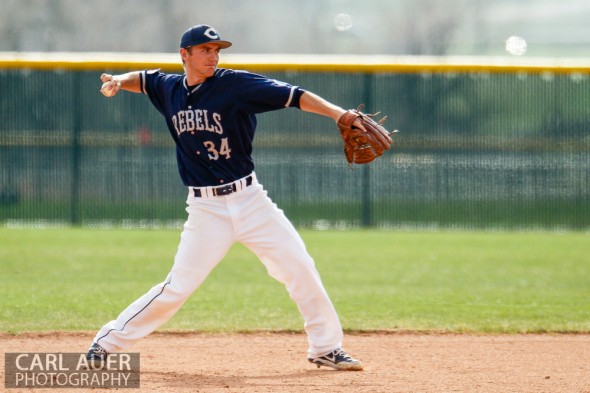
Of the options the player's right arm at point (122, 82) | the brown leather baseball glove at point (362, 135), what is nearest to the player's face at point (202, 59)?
the player's right arm at point (122, 82)

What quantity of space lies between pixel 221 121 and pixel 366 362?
5.51 feet

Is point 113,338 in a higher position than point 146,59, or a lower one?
lower

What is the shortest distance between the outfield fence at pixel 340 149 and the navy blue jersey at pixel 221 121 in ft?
31.8

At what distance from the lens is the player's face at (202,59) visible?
203 inches

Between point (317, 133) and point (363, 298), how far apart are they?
724 centimetres

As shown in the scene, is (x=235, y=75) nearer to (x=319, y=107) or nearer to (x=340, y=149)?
(x=319, y=107)

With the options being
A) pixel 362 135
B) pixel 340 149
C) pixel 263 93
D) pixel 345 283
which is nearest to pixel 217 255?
pixel 263 93

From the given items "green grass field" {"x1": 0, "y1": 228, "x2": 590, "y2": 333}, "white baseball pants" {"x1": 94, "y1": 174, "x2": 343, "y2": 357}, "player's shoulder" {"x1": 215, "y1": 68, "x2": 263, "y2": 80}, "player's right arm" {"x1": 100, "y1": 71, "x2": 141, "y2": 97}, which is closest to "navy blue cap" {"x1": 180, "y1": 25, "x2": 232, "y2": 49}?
"player's shoulder" {"x1": 215, "y1": 68, "x2": 263, "y2": 80}

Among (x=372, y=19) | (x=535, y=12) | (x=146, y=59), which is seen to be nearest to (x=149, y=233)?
(x=146, y=59)

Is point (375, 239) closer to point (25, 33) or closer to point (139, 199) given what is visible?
point (139, 199)

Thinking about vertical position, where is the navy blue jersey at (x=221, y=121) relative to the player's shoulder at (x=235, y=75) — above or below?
below

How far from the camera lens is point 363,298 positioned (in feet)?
26.9

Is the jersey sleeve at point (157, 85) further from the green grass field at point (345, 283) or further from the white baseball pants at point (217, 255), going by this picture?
the green grass field at point (345, 283)

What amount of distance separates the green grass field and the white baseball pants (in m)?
1.60
